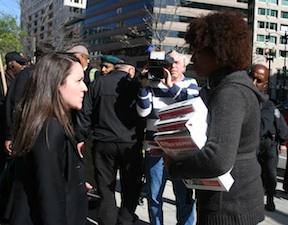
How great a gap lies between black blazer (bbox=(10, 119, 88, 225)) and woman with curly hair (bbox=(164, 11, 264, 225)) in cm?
59

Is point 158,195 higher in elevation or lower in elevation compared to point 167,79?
lower

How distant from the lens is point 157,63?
3.62 metres

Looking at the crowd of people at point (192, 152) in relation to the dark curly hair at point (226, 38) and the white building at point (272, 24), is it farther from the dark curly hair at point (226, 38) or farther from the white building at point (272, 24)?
the white building at point (272, 24)

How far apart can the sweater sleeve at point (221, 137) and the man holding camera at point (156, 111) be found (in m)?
1.90

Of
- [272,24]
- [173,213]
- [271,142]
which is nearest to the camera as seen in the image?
[173,213]

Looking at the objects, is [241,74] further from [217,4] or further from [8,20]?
[217,4]

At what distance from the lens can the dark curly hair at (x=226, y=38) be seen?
6.25 ft

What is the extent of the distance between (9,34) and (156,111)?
16.9m

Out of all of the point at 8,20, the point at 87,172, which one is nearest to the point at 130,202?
the point at 87,172

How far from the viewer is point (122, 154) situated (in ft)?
12.7

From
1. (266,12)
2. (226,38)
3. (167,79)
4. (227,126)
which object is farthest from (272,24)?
(227,126)

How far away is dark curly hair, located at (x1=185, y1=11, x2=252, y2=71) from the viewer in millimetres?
1906

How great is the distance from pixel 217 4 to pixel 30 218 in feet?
286

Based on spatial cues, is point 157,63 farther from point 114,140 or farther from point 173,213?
point 173,213
